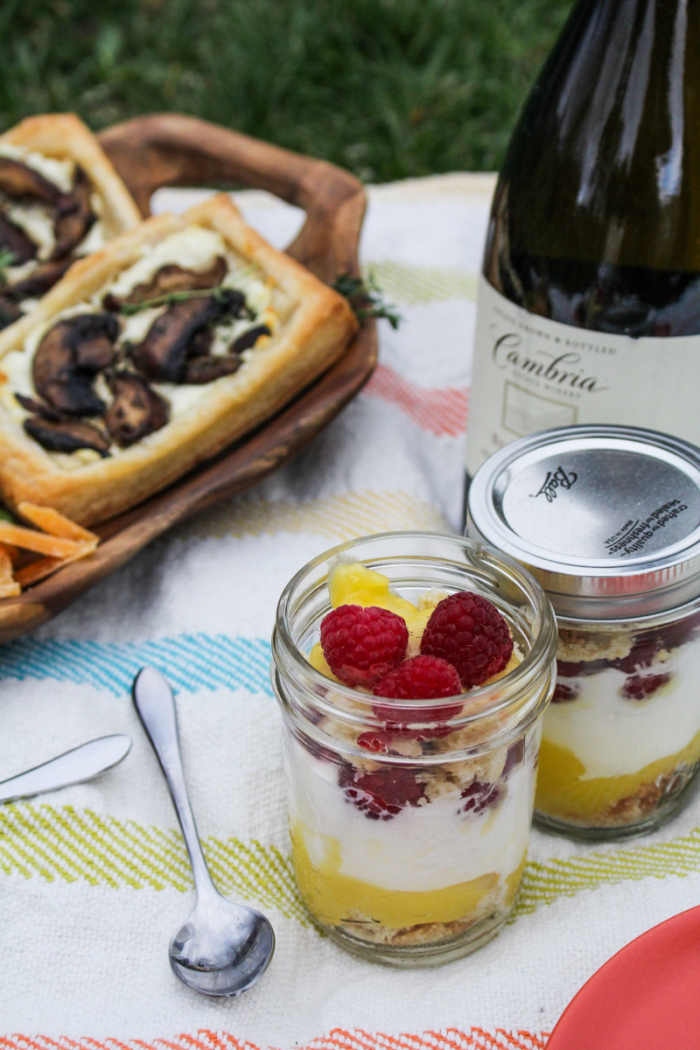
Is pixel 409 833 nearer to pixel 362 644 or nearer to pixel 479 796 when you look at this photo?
pixel 479 796

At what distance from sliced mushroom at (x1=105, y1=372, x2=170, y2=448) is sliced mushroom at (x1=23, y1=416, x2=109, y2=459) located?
3cm

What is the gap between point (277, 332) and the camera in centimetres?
211

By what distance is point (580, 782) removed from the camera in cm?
142

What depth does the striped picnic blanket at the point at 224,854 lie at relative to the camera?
4.23 feet

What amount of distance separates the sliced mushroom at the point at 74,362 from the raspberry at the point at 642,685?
1.15m

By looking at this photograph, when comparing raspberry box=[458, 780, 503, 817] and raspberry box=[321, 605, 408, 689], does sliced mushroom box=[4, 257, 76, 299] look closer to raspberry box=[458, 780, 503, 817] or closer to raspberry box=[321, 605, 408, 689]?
raspberry box=[321, 605, 408, 689]

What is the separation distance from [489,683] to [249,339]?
1153mm

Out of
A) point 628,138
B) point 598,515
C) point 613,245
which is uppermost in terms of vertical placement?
point 628,138

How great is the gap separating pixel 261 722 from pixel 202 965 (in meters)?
0.44

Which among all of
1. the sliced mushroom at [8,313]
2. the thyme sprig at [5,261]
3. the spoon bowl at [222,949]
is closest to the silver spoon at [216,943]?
the spoon bowl at [222,949]

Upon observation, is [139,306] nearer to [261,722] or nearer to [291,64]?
[261,722]

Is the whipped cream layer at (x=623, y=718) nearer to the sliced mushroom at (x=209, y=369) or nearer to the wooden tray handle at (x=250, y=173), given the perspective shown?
the sliced mushroom at (x=209, y=369)

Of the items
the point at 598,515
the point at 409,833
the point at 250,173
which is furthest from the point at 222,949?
the point at 250,173

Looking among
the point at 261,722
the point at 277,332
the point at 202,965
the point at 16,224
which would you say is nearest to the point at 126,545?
the point at 261,722
